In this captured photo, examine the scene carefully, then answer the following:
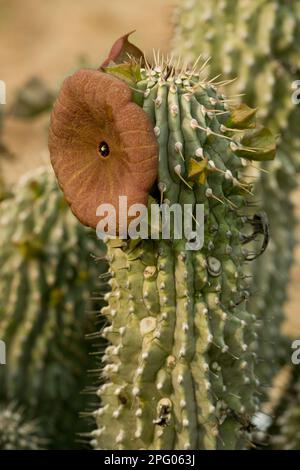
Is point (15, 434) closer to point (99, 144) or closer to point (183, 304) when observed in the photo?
point (183, 304)

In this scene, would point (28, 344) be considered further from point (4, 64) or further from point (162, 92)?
point (4, 64)

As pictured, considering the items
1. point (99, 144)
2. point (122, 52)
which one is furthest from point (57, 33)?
point (99, 144)

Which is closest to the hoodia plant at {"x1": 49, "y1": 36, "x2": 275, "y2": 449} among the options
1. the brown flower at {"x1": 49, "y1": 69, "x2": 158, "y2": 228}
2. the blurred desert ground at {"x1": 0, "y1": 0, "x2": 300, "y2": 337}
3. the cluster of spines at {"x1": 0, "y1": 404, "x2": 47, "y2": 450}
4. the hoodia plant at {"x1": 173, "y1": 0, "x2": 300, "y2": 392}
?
A: the brown flower at {"x1": 49, "y1": 69, "x2": 158, "y2": 228}

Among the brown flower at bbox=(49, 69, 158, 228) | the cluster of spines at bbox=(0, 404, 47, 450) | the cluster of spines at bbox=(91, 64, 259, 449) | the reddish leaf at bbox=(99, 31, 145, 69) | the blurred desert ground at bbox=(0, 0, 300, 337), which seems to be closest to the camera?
the brown flower at bbox=(49, 69, 158, 228)

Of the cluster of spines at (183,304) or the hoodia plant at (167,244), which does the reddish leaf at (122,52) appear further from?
the cluster of spines at (183,304)

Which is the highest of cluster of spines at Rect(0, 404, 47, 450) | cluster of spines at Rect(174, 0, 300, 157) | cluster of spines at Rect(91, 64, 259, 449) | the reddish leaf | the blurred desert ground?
the blurred desert ground

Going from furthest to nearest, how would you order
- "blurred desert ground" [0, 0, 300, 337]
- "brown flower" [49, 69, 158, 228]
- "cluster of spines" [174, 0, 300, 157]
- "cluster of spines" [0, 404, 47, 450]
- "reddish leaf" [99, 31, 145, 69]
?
"blurred desert ground" [0, 0, 300, 337], "cluster of spines" [174, 0, 300, 157], "cluster of spines" [0, 404, 47, 450], "reddish leaf" [99, 31, 145, 69], "brown flower" [49, 69, 158, 228]

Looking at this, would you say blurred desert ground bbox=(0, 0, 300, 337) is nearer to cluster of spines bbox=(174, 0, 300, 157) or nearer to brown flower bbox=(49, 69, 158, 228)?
cluster of spines bbox=(174, 0, 300, 157)
